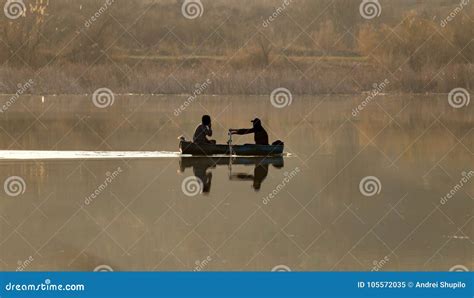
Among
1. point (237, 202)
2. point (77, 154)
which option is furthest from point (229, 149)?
point (237, 202)

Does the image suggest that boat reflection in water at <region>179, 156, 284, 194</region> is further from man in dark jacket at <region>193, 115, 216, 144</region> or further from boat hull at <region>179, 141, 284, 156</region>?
man in dark jacket at <region>193, 115, 216, 144</region>

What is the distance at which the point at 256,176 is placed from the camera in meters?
21.9

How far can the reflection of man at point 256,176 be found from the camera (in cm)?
2083

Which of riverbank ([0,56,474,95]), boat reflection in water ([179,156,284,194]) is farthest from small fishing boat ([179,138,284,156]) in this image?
riverbank ([0,56,474,95])

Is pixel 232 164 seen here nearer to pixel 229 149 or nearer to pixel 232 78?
pixel 229 149

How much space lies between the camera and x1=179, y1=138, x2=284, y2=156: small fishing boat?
24172 mm

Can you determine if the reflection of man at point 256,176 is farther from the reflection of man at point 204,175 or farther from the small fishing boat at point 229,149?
the small fishing boat at point 229,149

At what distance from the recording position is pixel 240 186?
67.0 ft

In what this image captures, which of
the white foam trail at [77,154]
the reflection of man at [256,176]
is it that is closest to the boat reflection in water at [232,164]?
the reflection of man at [256,176]

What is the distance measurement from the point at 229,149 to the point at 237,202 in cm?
553

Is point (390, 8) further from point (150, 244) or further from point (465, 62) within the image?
point (150, 244)

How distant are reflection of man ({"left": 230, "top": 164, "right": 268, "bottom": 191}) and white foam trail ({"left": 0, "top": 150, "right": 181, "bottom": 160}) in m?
2.48

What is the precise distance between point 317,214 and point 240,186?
8.71ft

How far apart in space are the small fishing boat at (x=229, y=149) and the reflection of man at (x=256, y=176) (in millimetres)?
1250
